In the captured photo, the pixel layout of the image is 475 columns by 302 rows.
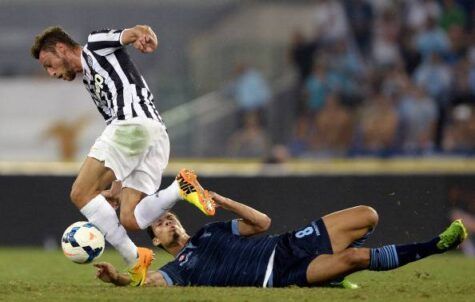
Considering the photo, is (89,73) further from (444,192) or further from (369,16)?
(369,16)

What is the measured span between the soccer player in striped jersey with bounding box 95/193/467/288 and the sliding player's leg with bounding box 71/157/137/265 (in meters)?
0.37

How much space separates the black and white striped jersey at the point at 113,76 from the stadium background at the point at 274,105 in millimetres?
5784

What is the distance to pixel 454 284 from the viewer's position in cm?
923

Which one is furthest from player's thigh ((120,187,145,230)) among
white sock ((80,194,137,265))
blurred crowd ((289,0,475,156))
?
blurred crowd ((289,0,475,156))

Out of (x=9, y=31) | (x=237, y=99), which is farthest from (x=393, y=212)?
(x=9, y=31)

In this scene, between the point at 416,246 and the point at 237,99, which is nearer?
the point at 416,246

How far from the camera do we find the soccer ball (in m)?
8.47

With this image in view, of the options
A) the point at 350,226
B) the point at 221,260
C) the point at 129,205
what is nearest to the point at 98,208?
the point at 129,205

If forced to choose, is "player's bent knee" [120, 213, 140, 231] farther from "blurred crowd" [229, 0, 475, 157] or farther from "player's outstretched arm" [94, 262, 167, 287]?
"blurred crowd" [229, 0, 475, 157]

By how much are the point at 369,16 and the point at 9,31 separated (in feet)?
18.2

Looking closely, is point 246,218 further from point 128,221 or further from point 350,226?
point 128,221

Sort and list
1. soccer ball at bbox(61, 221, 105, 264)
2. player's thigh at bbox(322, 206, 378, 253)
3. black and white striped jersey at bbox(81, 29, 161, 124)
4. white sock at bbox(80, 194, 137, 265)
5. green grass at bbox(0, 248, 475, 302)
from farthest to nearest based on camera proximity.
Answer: black and white striped jersey at bbox(81, 29, 161, 124)
white sock at bbox(80, 194, 137, 265)
soccer ball at bbox(61, 221, 105, 264)
player's thigh at bbox(322, 206, 378, 253)
green grass at bbox(0, 248, 475, 302)

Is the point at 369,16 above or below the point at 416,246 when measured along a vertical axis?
above

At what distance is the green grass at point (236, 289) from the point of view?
7738 millimetres
